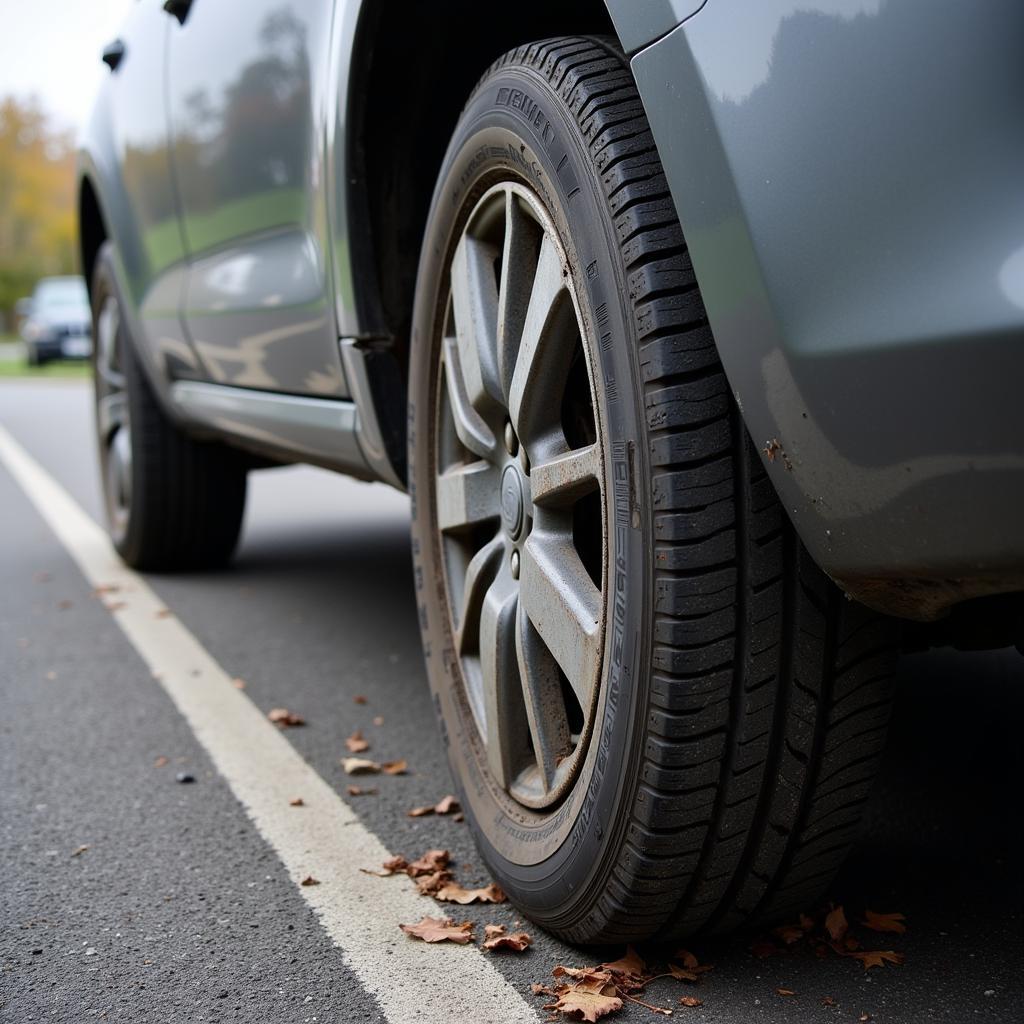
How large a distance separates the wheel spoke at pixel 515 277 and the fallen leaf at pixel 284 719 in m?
1.29

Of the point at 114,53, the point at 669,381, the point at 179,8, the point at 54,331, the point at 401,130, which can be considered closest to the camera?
the point at 669,381

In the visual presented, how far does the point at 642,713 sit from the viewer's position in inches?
59.7

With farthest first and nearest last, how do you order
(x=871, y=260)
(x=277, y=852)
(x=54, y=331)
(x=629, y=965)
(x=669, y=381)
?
(x=54, y=331) < (x=277, y=852) < (x=629, y=965) < (x=669, y=381) < (x=871, y=260)

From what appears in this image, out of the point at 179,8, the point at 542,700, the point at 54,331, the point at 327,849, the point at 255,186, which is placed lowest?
the point at 327,849

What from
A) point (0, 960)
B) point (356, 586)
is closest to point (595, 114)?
point (0, 960)

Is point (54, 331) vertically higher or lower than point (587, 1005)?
higher

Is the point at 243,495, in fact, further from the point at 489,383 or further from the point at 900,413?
the point at 900,413

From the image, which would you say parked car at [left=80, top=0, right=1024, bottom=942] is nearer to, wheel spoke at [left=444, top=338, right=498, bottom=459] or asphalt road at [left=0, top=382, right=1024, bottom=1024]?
wheel spoke at [left=444, top=338, right=498, bottom=459]

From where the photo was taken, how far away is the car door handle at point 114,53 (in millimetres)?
3891

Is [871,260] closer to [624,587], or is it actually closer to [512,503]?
[624,587]

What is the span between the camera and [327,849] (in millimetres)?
2215

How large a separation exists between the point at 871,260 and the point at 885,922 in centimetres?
101

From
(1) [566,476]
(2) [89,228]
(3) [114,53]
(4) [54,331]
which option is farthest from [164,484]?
(4) [54,331]

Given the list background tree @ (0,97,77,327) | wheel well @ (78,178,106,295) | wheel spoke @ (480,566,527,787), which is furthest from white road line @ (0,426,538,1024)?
background tree @ (0,97,77,327)
